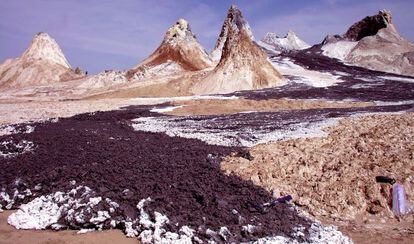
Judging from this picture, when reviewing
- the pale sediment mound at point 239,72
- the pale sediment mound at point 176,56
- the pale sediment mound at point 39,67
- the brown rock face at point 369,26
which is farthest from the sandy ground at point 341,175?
the brown rock face at point 369,26

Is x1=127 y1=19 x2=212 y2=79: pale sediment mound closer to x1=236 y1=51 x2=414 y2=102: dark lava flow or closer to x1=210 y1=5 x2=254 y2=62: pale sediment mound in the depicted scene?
x1=210 y1=5 x2=254 y2=62: pale sediment mound

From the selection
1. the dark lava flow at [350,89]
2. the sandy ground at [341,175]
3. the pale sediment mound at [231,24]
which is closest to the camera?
the sandy ground at [341,175]

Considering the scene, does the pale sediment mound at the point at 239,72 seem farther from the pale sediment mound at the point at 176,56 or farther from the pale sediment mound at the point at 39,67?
the pale sediment mound at the point at 39,67

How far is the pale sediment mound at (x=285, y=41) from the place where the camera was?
104 m

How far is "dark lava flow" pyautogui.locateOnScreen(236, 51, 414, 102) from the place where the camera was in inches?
1363

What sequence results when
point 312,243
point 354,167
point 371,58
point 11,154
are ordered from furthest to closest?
point 371,58
point 11,154
point 354,167
point 312,243

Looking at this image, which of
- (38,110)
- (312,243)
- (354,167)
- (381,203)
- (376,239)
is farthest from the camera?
(38,110)

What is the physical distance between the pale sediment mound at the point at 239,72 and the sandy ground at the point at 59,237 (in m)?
33.7

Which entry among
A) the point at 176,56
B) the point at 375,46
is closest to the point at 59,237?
the point at 176,56

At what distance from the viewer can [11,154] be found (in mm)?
15547

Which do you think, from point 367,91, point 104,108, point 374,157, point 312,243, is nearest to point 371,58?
point 367,91

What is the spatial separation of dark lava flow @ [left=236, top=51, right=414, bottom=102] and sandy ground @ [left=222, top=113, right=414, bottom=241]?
18.3m

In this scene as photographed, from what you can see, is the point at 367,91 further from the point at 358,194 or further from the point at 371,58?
the point at 371,58

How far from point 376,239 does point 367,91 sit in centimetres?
3112
